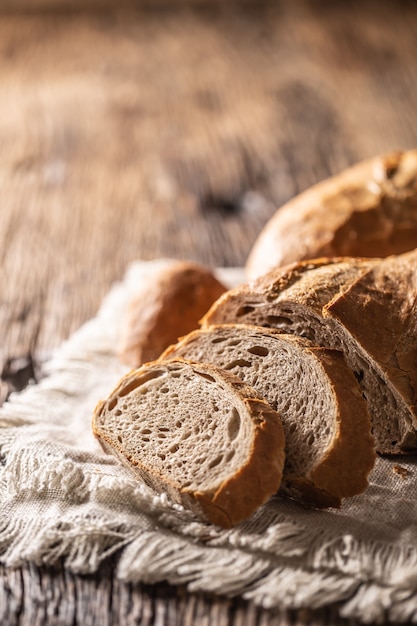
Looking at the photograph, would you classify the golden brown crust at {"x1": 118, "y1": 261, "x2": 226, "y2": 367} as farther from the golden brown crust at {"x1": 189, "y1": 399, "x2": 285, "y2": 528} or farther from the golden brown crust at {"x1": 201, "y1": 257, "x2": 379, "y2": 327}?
the golden brown crust at {"x1": 189, "y1": 399, "x2": 285, "y2": 528}

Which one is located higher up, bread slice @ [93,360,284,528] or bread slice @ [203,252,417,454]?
bread slice @ [203,252,417,454]

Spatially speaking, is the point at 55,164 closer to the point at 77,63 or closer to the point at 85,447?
the point at 77,63

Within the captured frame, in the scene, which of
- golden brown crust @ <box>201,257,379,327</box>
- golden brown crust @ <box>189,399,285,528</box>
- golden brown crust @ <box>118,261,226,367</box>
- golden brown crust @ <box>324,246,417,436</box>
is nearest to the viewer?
golden brown crust @ <box>189,399,285,528</box>

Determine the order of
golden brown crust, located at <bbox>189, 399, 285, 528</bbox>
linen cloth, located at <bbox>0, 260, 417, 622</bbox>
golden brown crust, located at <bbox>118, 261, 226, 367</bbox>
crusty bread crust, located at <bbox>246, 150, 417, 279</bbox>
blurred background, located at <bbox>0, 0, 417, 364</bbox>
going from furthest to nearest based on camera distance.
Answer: blurred background, located at <bbox>0, 0, 417, 364</bbox> → crusty bread crust, located at <bbox>246, 150, 417, 279</bbox> → golden brown crust, located at <bbox>118, 261, 226, 367</bbox> → golden brown crust, located at <bbox>189, 399, 285, 528</bbox> → linen cloth, located at <bbox>0, 260, 417, 622</bbox>

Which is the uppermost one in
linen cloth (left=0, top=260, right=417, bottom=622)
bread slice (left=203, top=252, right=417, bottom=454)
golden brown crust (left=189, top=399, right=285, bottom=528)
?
bread slice (left=203, top=252, right=417, bottom=454)

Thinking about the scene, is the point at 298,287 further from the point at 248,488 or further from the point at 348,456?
the point at 248,488

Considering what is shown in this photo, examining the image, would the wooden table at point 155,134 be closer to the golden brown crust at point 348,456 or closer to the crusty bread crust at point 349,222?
the golden brown crust at point 348,456

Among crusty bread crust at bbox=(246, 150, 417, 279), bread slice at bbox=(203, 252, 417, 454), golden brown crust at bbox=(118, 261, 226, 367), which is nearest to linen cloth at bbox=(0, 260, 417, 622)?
bread slice at bbox=(203, 252, 417, 454)
